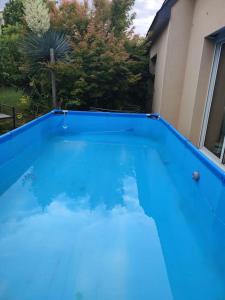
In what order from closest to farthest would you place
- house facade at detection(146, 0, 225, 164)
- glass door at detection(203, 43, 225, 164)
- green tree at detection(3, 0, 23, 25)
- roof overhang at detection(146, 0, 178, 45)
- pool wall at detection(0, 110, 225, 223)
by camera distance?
pool wall at detection(0, 110, 225, 223) < glass door at detection(203, 43, 225, 164) < house facade at detection(146, 0, 225, 164) < roof overhang at detection(146, 0, 178, 45) < green tree at detection(3, 0, 23, 25)

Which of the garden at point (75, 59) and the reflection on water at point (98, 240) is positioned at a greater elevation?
the garden at point (75, 59)

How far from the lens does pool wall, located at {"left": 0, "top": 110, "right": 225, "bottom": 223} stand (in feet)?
10.1

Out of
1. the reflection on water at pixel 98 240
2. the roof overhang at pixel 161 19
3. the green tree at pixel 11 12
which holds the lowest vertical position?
the reflection on water at pixel 98 240

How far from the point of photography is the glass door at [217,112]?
454 cm

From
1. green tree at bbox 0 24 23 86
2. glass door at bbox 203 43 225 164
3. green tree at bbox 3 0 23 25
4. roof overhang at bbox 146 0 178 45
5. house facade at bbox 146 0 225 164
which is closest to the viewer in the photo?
glass door at bbox 203 43 225 164

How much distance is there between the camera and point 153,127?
23.5ft

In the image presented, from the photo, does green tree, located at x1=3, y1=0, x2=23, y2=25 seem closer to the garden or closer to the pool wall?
the garden

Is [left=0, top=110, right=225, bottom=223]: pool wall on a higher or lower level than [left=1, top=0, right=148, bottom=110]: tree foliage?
lower

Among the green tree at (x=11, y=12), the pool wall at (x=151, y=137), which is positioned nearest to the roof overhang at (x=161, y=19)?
the pool wall at (x=151, y=137)

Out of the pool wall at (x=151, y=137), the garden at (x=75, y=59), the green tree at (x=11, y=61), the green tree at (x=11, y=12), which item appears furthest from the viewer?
the green tree at (x=11, y=12)

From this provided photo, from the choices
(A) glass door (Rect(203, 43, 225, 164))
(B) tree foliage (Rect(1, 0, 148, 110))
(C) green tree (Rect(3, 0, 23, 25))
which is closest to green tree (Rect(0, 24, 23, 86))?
(B) tree foliage (Rect(1, 0, 148, 110))

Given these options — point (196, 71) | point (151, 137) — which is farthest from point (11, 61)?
point (196, 71)

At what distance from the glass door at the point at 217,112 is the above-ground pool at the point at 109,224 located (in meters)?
0.78

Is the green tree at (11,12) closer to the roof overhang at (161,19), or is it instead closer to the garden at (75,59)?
the garden at (75,59)
